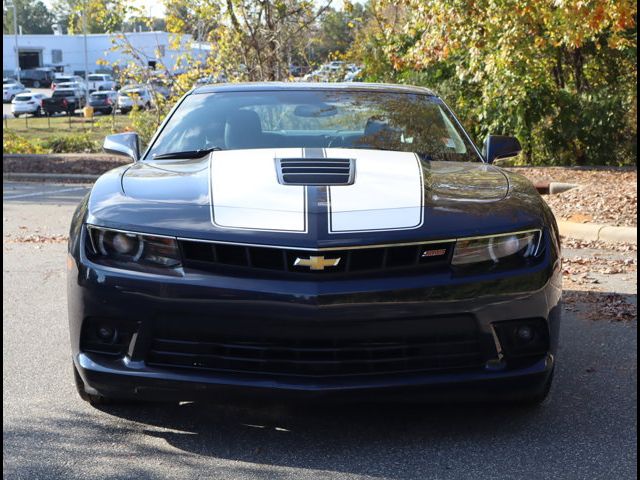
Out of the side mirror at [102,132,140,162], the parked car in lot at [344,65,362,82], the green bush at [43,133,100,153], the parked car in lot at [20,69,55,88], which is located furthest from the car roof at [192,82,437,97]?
the parked car in lot at [20,69,55,88]

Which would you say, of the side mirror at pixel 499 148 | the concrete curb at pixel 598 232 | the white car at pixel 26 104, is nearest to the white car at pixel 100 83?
the white car at pixel 26 104

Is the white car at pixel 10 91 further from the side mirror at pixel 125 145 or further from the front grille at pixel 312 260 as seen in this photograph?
the front grille at pixel 312 260

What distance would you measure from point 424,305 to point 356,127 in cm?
184

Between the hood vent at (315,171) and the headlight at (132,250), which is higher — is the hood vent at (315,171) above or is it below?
above

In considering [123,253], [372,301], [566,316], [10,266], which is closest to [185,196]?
[123,253]

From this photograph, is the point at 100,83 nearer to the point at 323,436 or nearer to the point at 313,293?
the point at 323,436

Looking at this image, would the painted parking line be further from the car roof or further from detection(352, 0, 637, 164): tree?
the car roof

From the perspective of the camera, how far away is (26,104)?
5197 centimetres

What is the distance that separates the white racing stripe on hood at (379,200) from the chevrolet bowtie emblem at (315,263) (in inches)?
4.9

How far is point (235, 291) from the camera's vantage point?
11.7 feet

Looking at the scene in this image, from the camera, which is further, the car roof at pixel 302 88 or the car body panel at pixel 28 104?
the car body panel at pixel 28 104

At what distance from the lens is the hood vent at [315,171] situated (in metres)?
4.07

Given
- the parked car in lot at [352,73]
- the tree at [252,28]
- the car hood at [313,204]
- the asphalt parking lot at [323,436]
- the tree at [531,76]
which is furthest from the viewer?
the parked car in lot at [352,73]

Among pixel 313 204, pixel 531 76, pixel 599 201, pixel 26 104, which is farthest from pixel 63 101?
pixel 313 204
